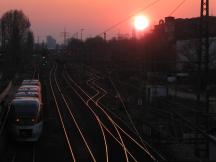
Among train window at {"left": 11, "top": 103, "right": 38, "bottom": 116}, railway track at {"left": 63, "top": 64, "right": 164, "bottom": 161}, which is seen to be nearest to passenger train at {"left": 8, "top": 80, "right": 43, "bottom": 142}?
train window at {"left": 11, "top": 103, "right": 38, "bottom": 116}

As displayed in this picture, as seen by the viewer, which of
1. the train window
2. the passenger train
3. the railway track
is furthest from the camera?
the train window

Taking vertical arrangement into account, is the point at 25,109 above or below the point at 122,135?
above

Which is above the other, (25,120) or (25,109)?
(25,109)

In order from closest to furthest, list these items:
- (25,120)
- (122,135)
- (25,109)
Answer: (25,120)
(25,109)
(122,135)

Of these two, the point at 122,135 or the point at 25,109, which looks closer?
the point at 25,109

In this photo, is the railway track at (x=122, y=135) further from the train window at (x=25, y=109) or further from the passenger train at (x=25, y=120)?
the train window at (x=25, y=109)

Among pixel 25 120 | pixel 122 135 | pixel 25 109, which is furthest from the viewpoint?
pixel 122 135

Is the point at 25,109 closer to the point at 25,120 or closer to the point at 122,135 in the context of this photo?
the point at 25,120

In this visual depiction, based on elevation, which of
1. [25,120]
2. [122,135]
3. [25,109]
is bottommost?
[122,135]

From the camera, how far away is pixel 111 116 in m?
29.3

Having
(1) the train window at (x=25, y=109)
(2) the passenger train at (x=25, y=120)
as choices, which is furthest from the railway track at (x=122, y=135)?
(1) the train window at (x=25, y=109)

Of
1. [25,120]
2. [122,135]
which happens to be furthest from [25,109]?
[122,135]

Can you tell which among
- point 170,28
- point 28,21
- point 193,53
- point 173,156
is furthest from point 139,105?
point 28,21

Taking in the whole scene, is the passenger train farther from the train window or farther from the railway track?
the railway track
